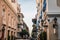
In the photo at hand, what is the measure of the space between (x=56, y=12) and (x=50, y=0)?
30.9 inches

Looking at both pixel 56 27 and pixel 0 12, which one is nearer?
pixel 56 27

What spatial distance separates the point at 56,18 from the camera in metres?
9.06

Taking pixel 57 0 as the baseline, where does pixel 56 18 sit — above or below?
below

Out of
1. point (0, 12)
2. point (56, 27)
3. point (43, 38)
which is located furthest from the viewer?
point (0, 12)

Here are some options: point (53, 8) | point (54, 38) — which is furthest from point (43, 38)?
point (53, 8)

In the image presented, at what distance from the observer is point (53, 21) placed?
9.08 m

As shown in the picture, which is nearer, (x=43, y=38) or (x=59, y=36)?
(x=59, y=36)

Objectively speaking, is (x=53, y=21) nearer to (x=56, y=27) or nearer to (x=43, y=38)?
(x=56, y=27)

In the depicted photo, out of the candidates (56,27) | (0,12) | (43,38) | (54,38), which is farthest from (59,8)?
(0,12)

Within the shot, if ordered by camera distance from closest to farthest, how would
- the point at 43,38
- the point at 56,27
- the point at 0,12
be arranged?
the point at 56,27 < the point at 43,38 < the point at 0,12

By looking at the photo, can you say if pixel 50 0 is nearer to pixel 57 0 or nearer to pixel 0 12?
pixel 57 0

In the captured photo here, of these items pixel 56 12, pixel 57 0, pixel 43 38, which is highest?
pixel 57 0

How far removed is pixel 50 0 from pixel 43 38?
8.59 feet

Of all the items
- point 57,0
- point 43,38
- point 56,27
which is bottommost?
point 43,38
